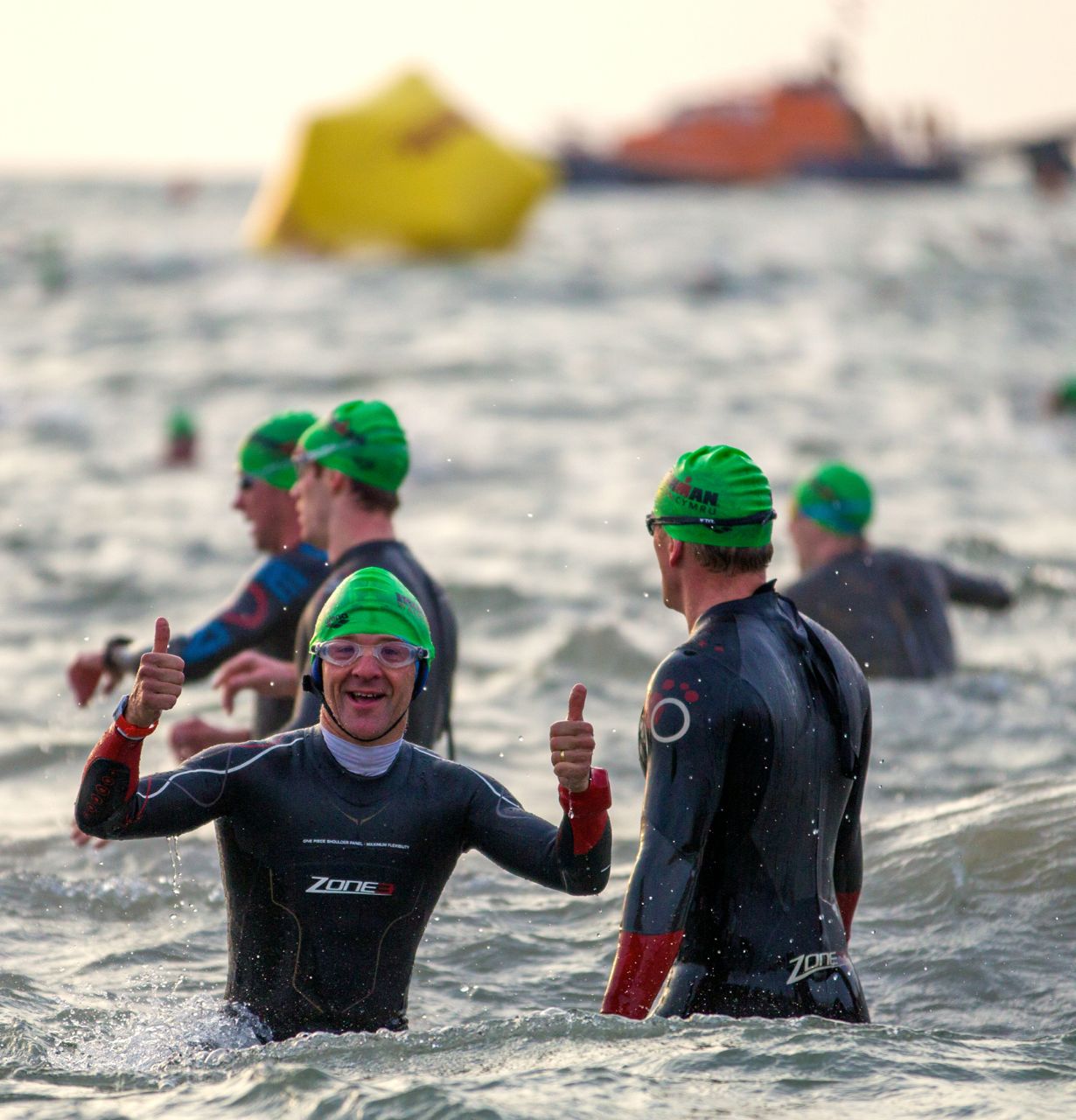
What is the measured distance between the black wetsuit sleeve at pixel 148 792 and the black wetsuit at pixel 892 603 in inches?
178

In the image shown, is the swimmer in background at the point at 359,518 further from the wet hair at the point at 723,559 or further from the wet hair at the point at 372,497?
the wet hair at the point at 723,559

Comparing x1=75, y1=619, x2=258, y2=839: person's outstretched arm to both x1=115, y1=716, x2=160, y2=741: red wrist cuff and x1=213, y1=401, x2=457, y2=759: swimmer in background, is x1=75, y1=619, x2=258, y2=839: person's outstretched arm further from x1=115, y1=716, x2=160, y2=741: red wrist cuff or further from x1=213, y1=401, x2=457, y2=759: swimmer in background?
x1=213, y1=401, x2=457, y2=759: swimmer in background

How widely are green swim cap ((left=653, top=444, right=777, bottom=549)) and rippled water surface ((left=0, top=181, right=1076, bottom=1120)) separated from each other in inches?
51.1

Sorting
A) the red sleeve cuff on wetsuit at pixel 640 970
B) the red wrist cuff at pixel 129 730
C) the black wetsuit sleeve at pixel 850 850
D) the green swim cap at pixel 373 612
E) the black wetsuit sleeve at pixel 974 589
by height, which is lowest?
the red sleeve cuff on wetsuit at pixel 640 970

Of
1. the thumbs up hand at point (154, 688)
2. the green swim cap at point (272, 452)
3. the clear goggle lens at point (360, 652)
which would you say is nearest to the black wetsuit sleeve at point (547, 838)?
the clear goggle lens at point (360, 652)

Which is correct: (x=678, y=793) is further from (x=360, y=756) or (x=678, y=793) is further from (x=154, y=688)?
(x=154, y=688)

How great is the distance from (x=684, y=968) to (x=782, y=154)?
124 m

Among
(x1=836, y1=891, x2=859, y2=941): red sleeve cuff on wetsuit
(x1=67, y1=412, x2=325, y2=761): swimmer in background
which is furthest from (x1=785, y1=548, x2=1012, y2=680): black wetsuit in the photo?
(x1=836, y1=891, x2=859, y2=941): red sleeve cuff on wetsuit

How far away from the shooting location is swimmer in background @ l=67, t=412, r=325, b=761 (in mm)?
6660

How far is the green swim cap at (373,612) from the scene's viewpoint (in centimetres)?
462

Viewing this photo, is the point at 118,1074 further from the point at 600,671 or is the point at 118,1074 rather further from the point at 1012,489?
the point at 1012,489

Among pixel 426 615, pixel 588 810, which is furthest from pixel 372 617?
pixel 426 615

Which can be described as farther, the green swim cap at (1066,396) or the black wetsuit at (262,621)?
the green swim cap at (1066,396)

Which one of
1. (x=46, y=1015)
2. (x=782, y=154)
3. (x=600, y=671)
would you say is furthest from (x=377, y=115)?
(x=782, y=154)
